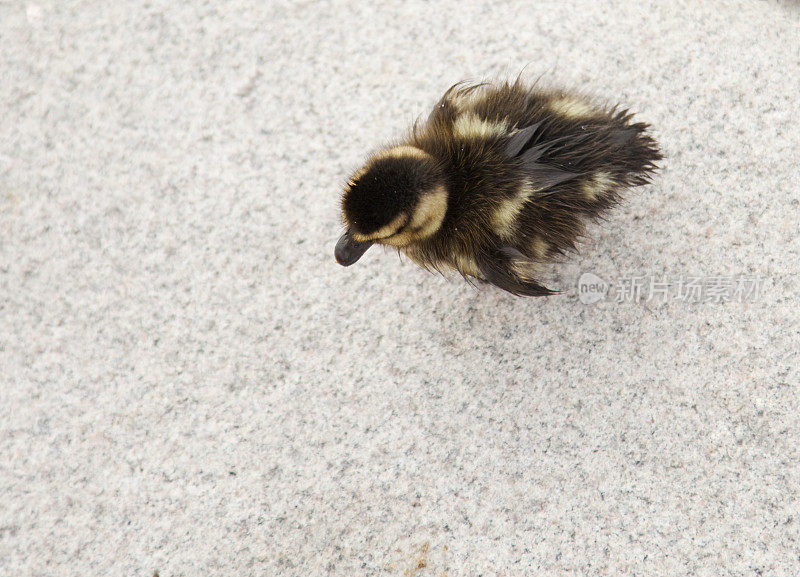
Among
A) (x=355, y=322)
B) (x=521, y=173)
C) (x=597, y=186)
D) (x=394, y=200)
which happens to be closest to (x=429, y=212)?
(x=394, y=200)

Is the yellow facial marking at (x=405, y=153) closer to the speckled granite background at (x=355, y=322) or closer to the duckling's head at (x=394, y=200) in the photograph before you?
the duckling's head at (x=394, y=200)

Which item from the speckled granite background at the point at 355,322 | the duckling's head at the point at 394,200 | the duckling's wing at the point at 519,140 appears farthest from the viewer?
the speckled granite background at the point at 355,322

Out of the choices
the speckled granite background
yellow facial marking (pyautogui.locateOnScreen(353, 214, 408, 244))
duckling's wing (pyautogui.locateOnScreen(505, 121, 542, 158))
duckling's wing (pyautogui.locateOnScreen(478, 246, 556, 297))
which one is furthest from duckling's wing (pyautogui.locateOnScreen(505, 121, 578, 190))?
the speckled granite background

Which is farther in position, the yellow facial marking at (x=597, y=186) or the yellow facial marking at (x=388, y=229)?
the yellow facial marking at (x=597, y=186)

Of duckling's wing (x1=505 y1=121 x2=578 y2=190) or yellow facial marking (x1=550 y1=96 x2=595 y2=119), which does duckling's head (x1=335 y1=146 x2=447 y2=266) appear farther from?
yellow facial marking (x1=550 y1=96 x2=595 y2=119)

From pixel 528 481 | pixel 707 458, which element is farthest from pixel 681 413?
pixel 528 481

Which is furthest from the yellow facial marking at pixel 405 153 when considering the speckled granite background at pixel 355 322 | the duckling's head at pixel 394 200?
the speckled granite background at pixel 355 322

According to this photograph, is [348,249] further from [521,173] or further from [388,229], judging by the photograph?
[521,173]
